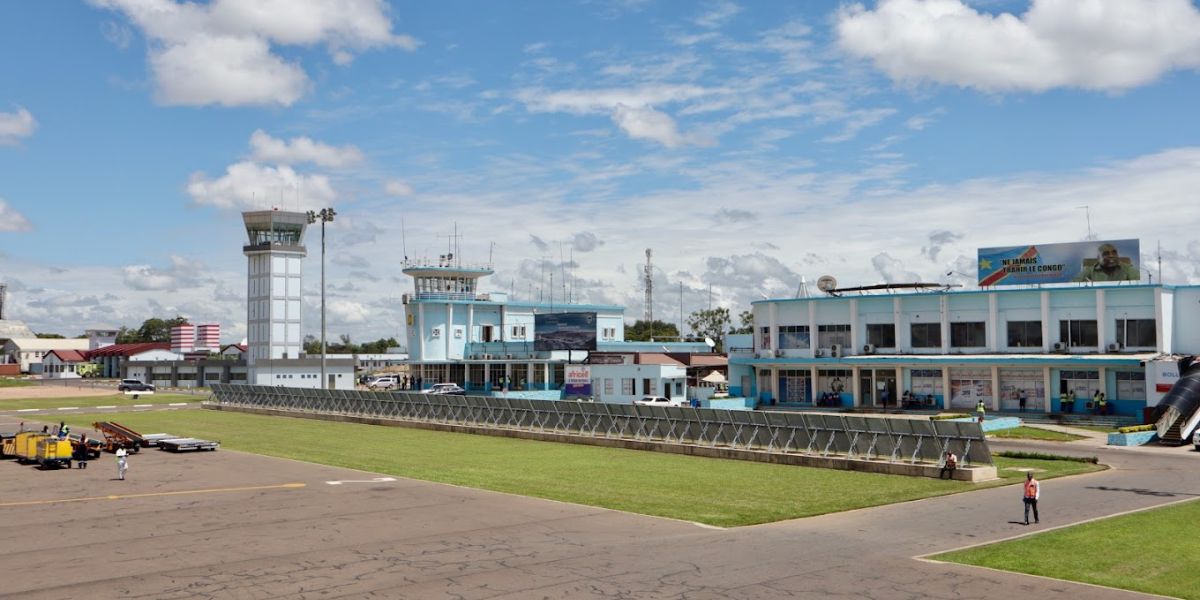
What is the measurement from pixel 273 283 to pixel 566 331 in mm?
40719

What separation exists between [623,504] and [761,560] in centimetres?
820

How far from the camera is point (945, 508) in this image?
2747 centimetres

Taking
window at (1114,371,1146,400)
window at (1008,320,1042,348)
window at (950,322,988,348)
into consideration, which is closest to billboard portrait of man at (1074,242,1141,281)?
window at (1008,320,1042,348)

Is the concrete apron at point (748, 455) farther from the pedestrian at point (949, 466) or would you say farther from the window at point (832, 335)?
the window at point (832, 335)

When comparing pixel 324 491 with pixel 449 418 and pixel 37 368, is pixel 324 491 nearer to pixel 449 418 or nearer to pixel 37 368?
pixel 449 418

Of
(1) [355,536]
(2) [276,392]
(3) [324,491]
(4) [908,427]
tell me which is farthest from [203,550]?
(2) [276,392]

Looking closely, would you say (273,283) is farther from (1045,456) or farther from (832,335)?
(1045,456)

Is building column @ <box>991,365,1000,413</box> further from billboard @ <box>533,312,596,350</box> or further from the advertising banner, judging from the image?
billboard @ <box>533,312,596,350</box>

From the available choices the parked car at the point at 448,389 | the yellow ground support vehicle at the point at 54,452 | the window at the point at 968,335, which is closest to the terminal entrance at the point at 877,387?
the window at the point at 968,335

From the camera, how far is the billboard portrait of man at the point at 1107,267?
6588 centimetres

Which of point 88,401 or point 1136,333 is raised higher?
point 1136,333

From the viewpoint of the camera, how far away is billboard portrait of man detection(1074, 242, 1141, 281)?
6588 cm

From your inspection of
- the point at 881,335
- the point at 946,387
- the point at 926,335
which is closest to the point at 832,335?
the point at 881,335

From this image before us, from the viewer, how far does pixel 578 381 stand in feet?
269
